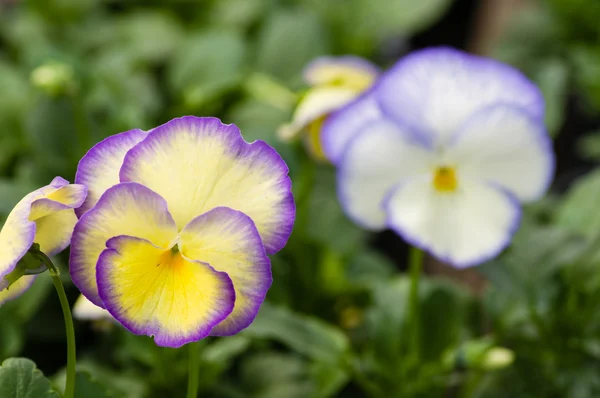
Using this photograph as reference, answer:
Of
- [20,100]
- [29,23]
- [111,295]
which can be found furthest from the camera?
[29,23]

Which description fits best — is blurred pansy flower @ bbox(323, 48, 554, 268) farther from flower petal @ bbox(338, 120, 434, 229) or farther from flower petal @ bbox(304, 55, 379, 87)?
flower petal @ bbox(304, 55, 379, 87)

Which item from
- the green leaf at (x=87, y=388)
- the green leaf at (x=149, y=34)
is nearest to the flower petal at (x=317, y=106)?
the green leaf at (x=87, y=388)

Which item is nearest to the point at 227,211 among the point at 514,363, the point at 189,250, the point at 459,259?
the point at 189,250

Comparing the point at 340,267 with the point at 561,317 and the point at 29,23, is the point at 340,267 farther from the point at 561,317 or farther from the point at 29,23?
the point at 29,23

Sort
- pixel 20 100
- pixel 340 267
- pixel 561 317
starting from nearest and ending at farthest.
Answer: pixel 561 317, pixel 340 267, pixel 20 100

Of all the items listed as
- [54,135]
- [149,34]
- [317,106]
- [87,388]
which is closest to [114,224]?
[87,388]

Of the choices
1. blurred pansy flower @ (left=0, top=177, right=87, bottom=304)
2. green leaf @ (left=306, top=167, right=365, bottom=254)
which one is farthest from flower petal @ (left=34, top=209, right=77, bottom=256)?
green leaf @ (left=306, top=167, right=365, bottom=254)

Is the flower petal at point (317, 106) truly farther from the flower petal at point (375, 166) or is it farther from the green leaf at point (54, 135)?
the green leaf at point (54, 135)

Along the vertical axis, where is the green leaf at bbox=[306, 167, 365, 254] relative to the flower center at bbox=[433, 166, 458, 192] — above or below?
below
